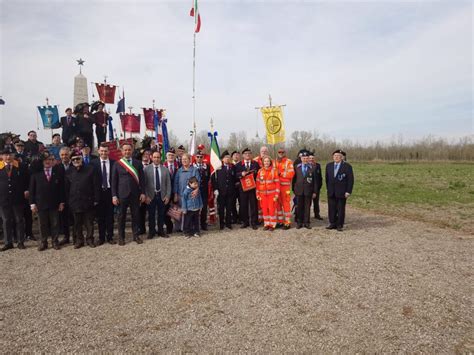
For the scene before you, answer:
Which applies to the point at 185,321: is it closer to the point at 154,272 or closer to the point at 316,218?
the point at 154,272

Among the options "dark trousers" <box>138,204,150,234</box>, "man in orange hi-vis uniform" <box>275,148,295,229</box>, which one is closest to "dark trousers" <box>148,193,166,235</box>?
"dark trousers" <box>138,204,150,234</box>

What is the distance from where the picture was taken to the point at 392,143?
58688mm

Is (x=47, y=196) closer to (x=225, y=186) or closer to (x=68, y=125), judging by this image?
(x=68, y=125)

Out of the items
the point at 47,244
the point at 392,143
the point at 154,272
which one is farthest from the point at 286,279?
the point at 392,143

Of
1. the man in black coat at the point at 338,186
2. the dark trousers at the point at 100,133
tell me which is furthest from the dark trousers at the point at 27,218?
the man in black coat at the point at 338,186

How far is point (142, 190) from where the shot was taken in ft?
22.9

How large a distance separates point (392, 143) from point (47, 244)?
2477 inches

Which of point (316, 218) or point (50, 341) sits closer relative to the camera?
point (50, 341)

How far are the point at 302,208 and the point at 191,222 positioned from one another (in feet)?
10.1

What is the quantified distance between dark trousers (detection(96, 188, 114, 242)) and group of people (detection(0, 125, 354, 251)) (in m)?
0.02

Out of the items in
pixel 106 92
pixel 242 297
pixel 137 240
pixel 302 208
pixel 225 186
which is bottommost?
pixel 242 297

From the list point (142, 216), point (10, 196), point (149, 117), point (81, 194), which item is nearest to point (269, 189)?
point (142, 216)

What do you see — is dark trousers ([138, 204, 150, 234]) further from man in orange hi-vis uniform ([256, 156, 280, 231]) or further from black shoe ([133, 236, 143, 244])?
man in orange hi-vis uniform ([256, 156, 280, 231])

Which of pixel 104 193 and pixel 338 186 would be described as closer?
pixel 104 193
